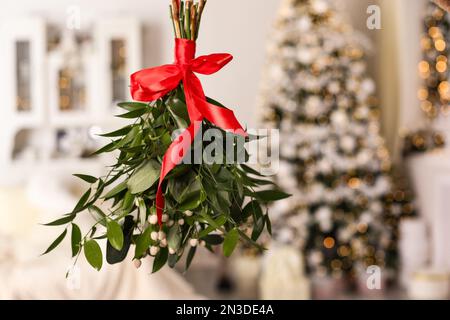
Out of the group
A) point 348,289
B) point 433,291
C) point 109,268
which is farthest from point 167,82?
point 348,289

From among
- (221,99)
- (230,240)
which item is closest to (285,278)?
(221,99)

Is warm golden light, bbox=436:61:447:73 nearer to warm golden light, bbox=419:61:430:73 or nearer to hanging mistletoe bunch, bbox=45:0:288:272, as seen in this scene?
warm golden light, bbox=419:61:430:73

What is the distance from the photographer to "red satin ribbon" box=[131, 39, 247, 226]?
34.3 inches

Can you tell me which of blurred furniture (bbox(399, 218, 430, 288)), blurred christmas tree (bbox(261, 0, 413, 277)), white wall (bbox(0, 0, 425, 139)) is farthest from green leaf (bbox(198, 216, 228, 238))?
white wall (bbox(0, 0, 425, 139))

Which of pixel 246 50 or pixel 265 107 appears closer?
pixel 265 107

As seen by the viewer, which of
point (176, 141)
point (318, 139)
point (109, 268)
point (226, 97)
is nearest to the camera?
point (176, 141)

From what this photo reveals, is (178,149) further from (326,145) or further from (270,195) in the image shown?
(326,145)

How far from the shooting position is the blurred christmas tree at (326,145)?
4.50 meters

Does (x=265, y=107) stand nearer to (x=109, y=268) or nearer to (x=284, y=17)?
(x=284, y=17)

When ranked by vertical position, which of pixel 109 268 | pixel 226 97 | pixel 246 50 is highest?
pixel 246 50

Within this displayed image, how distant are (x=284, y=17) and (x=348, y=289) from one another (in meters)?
2.01

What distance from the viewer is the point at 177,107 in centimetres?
94

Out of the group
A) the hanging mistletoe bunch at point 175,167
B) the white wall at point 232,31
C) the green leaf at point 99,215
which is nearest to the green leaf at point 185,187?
the hanging mistletoe bunch at point 175,167

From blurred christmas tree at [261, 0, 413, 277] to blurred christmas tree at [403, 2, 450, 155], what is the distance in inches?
16.8
